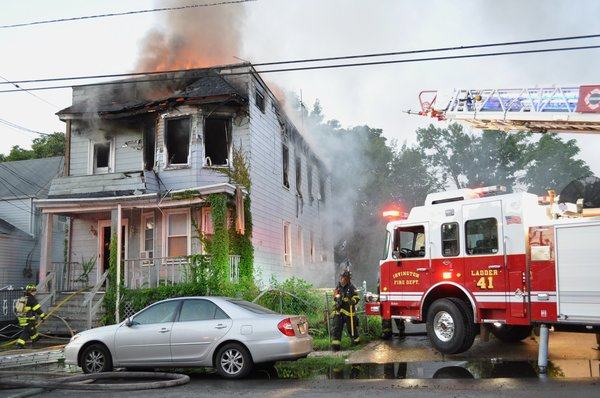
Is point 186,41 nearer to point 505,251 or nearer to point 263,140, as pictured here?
point 263,140

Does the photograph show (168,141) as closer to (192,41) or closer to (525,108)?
(192,41)

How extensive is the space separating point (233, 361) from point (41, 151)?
3737 centimetres

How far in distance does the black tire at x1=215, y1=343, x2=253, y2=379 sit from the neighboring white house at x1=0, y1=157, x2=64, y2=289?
20719 millimetres

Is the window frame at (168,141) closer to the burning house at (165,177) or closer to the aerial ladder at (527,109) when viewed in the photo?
the burning house at (165,177)

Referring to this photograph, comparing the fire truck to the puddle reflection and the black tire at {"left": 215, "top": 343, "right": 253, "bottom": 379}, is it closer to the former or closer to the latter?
the puddle reflection

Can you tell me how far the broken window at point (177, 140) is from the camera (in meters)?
17.2

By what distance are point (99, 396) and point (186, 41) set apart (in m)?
15.0

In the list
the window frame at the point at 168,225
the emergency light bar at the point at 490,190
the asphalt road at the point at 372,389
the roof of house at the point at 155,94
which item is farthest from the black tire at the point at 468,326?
the roof of house at the point at 155,94

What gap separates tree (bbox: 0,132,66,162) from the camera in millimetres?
40531

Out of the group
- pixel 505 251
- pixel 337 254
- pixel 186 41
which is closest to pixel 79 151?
pixel 186 41

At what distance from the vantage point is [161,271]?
53.3 feet


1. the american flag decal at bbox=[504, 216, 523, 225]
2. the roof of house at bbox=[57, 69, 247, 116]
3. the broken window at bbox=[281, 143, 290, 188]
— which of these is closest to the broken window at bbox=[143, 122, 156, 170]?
the roof of house at bbox=[57, 69, 247, 116]

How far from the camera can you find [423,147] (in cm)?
4284

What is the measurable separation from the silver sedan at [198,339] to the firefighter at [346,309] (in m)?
2.67
